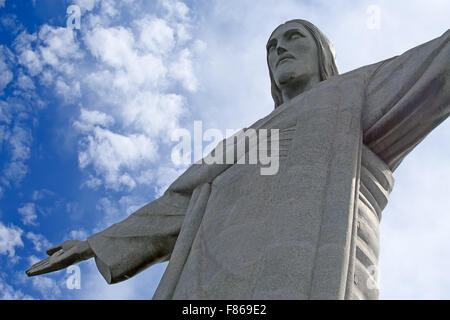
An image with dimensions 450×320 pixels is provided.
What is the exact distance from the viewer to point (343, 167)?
21.2 ft

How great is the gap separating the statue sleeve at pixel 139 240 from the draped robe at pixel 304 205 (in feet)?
0.04

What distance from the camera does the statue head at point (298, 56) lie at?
9.90m

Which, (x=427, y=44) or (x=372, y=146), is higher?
(x=427, y=44)

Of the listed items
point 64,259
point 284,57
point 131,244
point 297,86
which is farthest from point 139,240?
point 284,57

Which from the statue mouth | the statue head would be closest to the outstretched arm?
the statue head

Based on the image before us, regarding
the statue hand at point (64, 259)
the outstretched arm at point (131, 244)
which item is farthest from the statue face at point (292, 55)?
the statue hand at point (64, 259)

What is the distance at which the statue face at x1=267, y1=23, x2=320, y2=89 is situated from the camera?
9883 millimetres

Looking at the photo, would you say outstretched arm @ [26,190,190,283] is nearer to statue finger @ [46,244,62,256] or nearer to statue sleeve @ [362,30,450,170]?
statue finger @ [46,244,62,256]

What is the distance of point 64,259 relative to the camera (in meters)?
8.41

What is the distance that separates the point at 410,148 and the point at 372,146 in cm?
50

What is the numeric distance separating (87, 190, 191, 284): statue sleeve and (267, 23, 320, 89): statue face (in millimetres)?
2572
